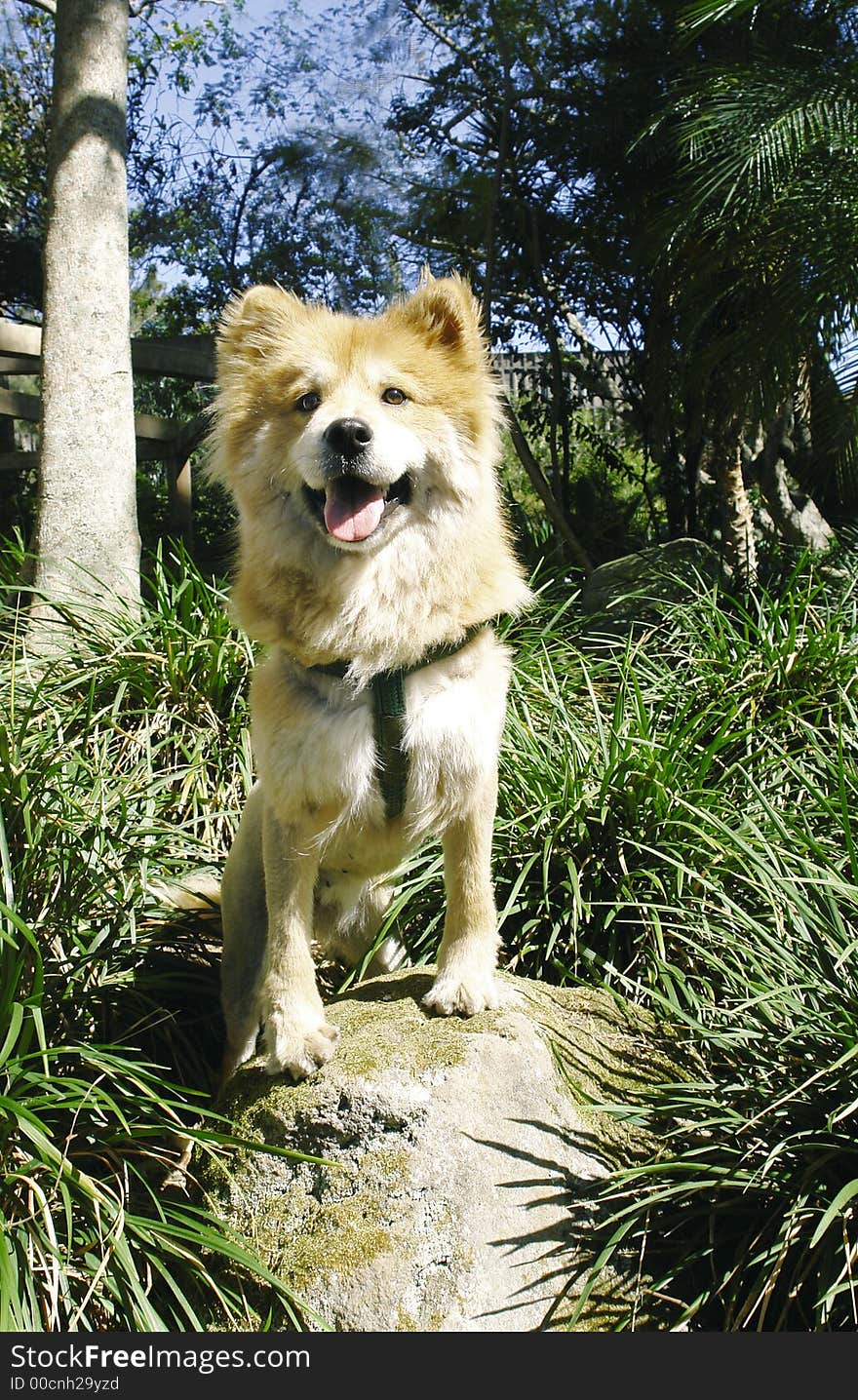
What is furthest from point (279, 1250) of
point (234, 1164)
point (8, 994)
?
point (8, 994)

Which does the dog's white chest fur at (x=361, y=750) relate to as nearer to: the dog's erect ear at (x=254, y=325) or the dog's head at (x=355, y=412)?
the dog's head at (x=355, y=412)

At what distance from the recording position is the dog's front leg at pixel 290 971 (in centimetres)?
257

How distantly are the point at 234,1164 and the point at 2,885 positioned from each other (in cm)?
94

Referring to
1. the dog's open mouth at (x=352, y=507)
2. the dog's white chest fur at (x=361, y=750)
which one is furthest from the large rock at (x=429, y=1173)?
the dog's open mouth at (x=352, y=507)

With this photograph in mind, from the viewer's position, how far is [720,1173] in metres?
2.43

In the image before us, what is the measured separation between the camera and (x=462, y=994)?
2678mm

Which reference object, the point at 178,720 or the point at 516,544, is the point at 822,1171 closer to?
the point at 178,720

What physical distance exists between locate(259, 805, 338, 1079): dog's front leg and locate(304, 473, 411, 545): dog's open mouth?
0.73m

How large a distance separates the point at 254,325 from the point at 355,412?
1.91 feet

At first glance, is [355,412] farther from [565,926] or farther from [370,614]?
[565,926]

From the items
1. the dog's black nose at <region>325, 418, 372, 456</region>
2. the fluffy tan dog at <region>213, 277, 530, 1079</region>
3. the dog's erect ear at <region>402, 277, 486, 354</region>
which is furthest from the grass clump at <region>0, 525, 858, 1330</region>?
the dog's erect ear at <region>402, 277, 486, 354</region>

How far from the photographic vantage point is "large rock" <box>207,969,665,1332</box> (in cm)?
229

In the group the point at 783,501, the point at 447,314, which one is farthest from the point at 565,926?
the point at 783,501

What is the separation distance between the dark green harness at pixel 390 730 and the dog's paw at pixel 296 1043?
1.79 feet
